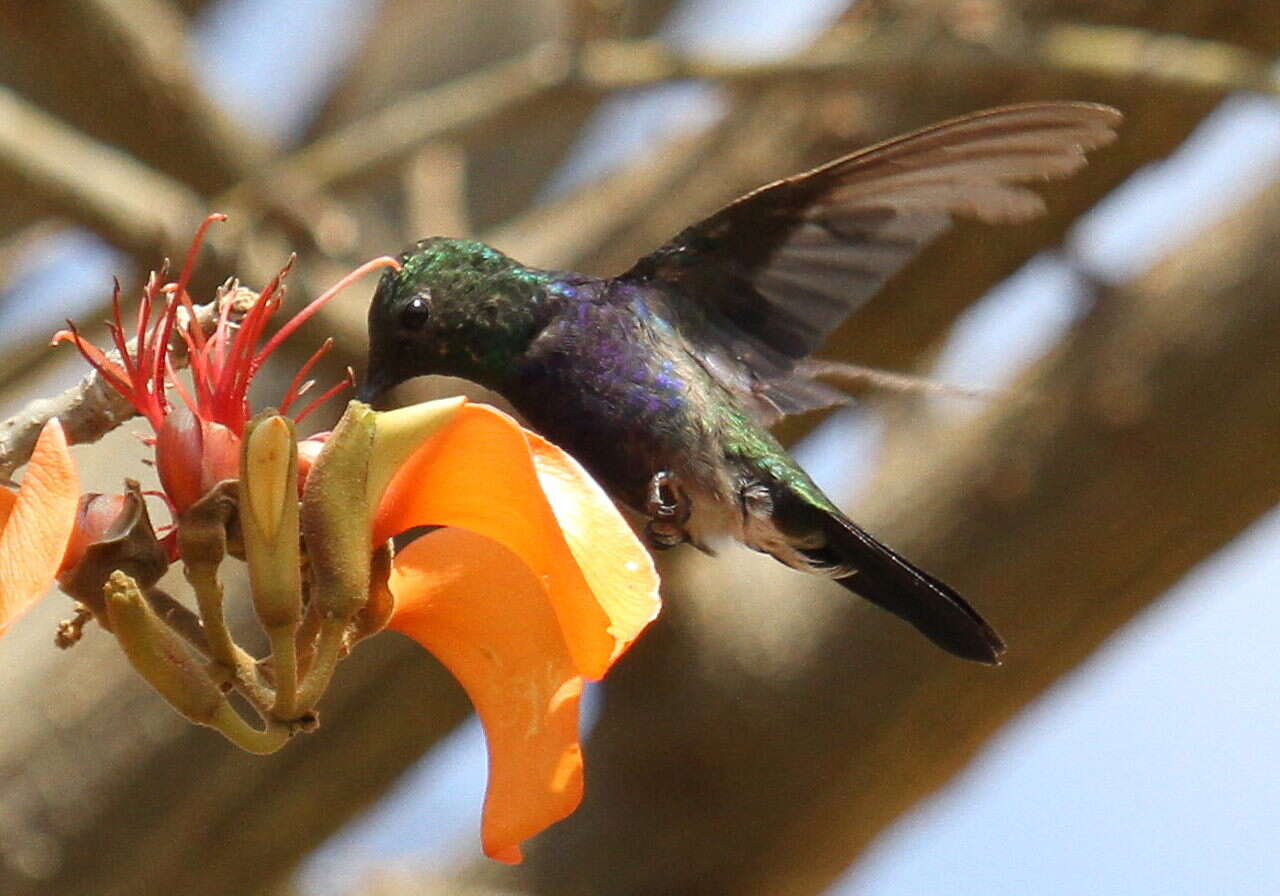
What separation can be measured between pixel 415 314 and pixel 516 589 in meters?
0.77

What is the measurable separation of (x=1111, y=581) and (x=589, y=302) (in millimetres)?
1511

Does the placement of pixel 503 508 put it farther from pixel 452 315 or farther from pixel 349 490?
pixel 452 315

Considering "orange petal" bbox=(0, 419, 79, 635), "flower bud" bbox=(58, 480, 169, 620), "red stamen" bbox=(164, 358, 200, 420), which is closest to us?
"orange petal" bbox=(0, 419, 79, 635)

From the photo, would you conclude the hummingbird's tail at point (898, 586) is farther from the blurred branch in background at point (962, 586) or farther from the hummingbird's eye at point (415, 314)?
the blurred branch in background at point (962, 586)

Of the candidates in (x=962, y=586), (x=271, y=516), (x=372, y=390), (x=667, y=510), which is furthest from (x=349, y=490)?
(x=962, y=586)

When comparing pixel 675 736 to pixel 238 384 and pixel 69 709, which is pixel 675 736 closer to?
pixel 69 709

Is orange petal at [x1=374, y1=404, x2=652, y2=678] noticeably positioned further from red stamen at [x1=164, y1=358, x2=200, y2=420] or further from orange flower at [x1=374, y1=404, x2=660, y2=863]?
red stamen at [x1=164, y1=358, x2=200, y2=420]

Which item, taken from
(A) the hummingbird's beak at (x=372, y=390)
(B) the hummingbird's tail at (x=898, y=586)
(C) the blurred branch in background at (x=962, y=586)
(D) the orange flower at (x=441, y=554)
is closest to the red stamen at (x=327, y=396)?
(D) the orange flower at (x=441, y=554)

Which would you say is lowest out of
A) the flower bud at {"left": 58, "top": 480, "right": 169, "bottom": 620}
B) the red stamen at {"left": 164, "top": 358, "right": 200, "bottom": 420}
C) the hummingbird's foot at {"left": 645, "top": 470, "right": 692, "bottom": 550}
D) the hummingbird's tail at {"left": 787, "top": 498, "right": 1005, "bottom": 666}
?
the hummingbird's tail at {"left": 787, "top": 498, "right": 1005, "bottom": 666}

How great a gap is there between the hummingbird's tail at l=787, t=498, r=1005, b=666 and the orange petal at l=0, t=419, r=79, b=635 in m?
1.10

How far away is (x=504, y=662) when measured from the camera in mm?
1591

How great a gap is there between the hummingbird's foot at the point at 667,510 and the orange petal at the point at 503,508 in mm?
816

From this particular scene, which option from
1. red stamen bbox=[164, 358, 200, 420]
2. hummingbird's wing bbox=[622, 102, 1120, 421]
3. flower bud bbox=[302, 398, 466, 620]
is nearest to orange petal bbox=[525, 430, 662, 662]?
flower bud bbox=[302, 398, 466, 620]

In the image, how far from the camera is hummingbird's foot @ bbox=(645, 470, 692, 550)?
7.80ft
